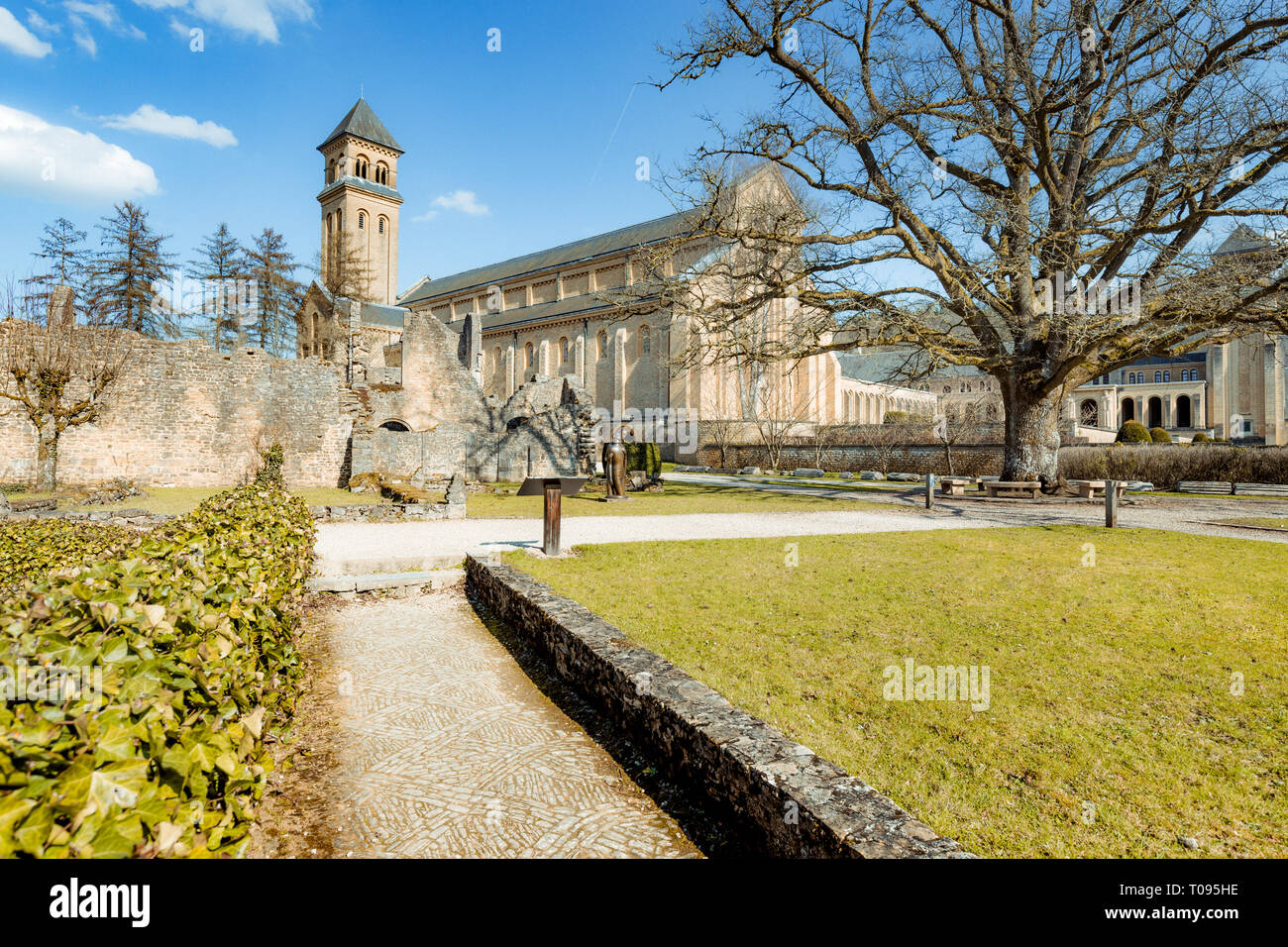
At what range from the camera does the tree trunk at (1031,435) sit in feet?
56.5

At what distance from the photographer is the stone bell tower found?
54250 millimetres

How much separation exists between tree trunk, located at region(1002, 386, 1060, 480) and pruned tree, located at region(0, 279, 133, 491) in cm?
2674

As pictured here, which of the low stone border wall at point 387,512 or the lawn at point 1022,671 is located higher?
the low stone border wall at point 387,512

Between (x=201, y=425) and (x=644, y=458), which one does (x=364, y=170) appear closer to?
(x=201, y=425)

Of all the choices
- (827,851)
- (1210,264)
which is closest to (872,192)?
(1210,264)

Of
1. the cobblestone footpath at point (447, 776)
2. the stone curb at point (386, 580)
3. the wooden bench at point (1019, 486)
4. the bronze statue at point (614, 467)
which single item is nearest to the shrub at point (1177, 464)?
the wooden bench at point (1019, 486)

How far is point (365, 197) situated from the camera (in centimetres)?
5519

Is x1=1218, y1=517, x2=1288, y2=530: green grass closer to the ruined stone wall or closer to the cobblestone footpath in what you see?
the cobblestone footpath

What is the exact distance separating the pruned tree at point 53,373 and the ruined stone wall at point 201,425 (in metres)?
0.57

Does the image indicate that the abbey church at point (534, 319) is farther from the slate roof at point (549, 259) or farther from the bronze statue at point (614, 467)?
the bronze statue at point (614, 467)

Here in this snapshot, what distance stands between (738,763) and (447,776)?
1.49m

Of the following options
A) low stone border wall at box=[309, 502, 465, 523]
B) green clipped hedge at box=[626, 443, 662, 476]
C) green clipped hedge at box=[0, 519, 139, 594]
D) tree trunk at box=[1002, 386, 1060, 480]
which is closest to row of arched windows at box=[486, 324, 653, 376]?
green clipped hedge at box=[626, 443, 662, 476]

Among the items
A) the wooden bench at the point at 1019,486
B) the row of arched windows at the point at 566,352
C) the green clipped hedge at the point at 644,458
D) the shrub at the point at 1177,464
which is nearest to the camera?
the wooden bench at the point at 1019,486

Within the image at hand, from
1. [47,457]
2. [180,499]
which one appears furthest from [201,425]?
[180,499]
